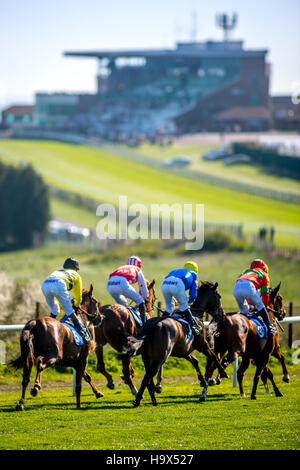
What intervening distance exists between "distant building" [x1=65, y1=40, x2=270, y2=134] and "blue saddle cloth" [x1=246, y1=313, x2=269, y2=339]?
93461 millimetres

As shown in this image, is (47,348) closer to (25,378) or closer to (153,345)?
(25,378)

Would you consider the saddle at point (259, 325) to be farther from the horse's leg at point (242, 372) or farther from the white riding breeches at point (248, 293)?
the horse's leg at point (242, 372)

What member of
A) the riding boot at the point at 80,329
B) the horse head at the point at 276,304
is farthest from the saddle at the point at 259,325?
Answer: the riding boot at the point at 80,329

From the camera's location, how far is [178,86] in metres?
121

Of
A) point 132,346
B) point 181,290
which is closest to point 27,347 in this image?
point 132,346

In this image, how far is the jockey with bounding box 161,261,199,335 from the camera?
44.3 feet

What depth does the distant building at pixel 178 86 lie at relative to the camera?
112 meters

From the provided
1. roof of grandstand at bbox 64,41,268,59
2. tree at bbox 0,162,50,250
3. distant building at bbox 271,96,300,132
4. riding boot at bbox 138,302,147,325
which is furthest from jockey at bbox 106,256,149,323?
roof of grandstand at bbox 64,41,268,59

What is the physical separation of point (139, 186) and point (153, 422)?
60.3 metres

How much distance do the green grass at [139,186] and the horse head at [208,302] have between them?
1369 inches

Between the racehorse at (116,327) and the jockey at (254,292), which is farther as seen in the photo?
the racehorse at (116,327)

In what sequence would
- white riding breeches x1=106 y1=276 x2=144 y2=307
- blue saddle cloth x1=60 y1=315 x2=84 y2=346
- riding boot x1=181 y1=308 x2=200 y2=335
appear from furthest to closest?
white riding breeches x1=106 y1=276 x2=144 y2=307 → riding boot x1=181 y1=308 x2=200 y2=335 → blue saddle cloth x1=60 y1=315 x2=84 y2=346

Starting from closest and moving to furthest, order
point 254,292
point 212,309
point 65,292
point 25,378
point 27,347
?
1. point 27,347
2. point 25,378
3. point 65,292
4. point 212,309
5. point 254,292

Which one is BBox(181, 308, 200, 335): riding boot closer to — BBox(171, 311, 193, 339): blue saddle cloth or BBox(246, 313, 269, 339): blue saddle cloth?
BBox(171, 311, 193, 339): blue saddle cloth
